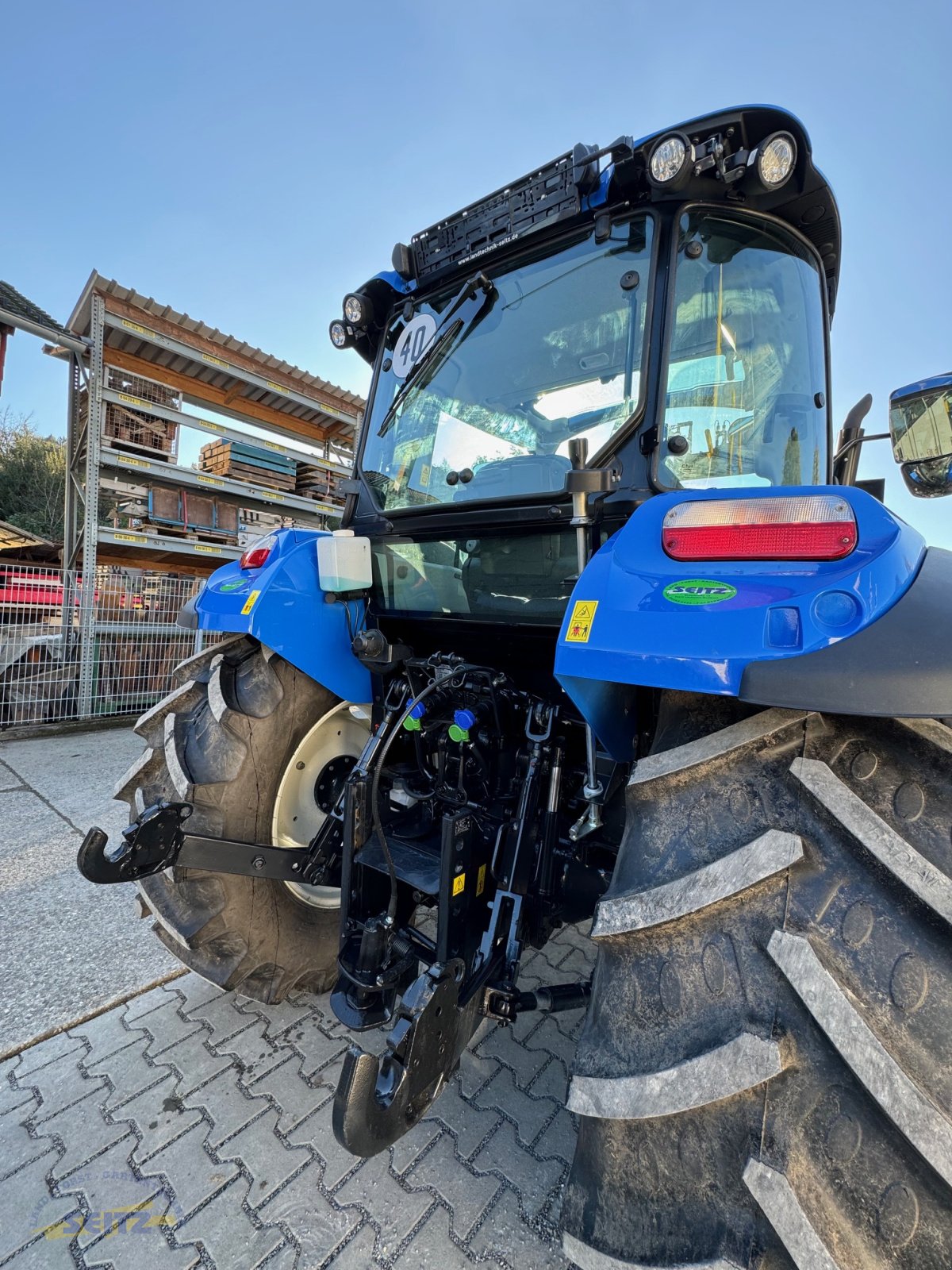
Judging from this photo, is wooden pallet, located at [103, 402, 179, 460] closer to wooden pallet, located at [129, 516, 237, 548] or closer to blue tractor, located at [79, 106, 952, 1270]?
wooden pallet, located at [129, 516, 237, 548]

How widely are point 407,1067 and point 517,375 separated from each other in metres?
1.66

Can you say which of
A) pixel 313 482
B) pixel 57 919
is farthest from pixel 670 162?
pixel 313 482

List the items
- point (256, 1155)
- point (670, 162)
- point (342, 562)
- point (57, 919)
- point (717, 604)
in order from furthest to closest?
point (57, 919) < point (342, 562) < point (256, 1155) < point (670, 162) < point (717, 604)

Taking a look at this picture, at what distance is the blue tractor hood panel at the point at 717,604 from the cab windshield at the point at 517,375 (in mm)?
526

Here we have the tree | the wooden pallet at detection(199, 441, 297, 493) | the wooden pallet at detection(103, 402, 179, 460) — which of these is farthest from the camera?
the tree

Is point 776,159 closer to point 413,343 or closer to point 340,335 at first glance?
point 413,343

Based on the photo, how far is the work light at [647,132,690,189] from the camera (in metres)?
1.25

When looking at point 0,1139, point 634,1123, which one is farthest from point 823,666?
point 0,1139

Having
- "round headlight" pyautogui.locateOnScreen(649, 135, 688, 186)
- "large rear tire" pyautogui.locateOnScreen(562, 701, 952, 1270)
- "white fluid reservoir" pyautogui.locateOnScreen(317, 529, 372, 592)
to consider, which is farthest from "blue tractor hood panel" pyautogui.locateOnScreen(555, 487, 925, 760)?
"white fluid reservoir" pyautogui.locateOnScreen(317, 529, 372, 592)

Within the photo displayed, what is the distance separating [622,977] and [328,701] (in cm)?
131

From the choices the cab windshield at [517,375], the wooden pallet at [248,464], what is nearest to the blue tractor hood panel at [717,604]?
the cab windshield at [517,375]

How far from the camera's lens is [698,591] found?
912mm

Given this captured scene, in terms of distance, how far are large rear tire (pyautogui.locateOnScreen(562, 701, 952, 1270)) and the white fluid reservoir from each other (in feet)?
3.98

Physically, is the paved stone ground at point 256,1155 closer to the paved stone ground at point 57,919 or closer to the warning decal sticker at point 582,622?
the paved stone ground at point 57,919
